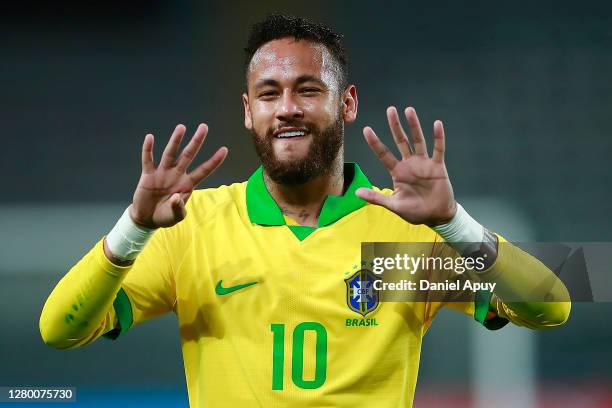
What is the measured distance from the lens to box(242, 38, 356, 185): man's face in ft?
5.41

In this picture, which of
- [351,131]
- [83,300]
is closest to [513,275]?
[83,300]

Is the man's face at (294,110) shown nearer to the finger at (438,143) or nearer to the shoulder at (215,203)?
the shoulder at (215,203)

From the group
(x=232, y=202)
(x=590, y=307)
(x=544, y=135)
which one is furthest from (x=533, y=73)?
(x=232, y=202)

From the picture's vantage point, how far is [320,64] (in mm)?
Answer: 1729

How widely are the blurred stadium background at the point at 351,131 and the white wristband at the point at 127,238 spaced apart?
168 cm

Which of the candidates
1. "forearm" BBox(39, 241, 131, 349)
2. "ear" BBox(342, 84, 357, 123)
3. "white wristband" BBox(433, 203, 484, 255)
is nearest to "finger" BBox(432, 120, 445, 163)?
"white wristband" BBox(433, 203, 484, 255)

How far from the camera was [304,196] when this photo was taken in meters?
1.73

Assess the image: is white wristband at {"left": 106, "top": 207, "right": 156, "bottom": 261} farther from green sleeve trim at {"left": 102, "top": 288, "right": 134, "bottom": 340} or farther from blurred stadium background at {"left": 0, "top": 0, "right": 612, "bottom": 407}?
blurred stadium background at {"left": 0, "top": 0, "right": 612, "bottom": 407}

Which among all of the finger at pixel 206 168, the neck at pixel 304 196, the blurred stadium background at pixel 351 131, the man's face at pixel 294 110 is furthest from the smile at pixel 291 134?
the blurred stadium background at pixel 351 131

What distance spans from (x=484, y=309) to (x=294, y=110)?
0.53m

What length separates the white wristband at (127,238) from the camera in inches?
56.4

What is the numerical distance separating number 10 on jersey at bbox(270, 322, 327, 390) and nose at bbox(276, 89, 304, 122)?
396 mm

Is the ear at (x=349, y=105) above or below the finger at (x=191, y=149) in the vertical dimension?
above

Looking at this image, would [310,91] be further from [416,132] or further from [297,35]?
[416,132]
